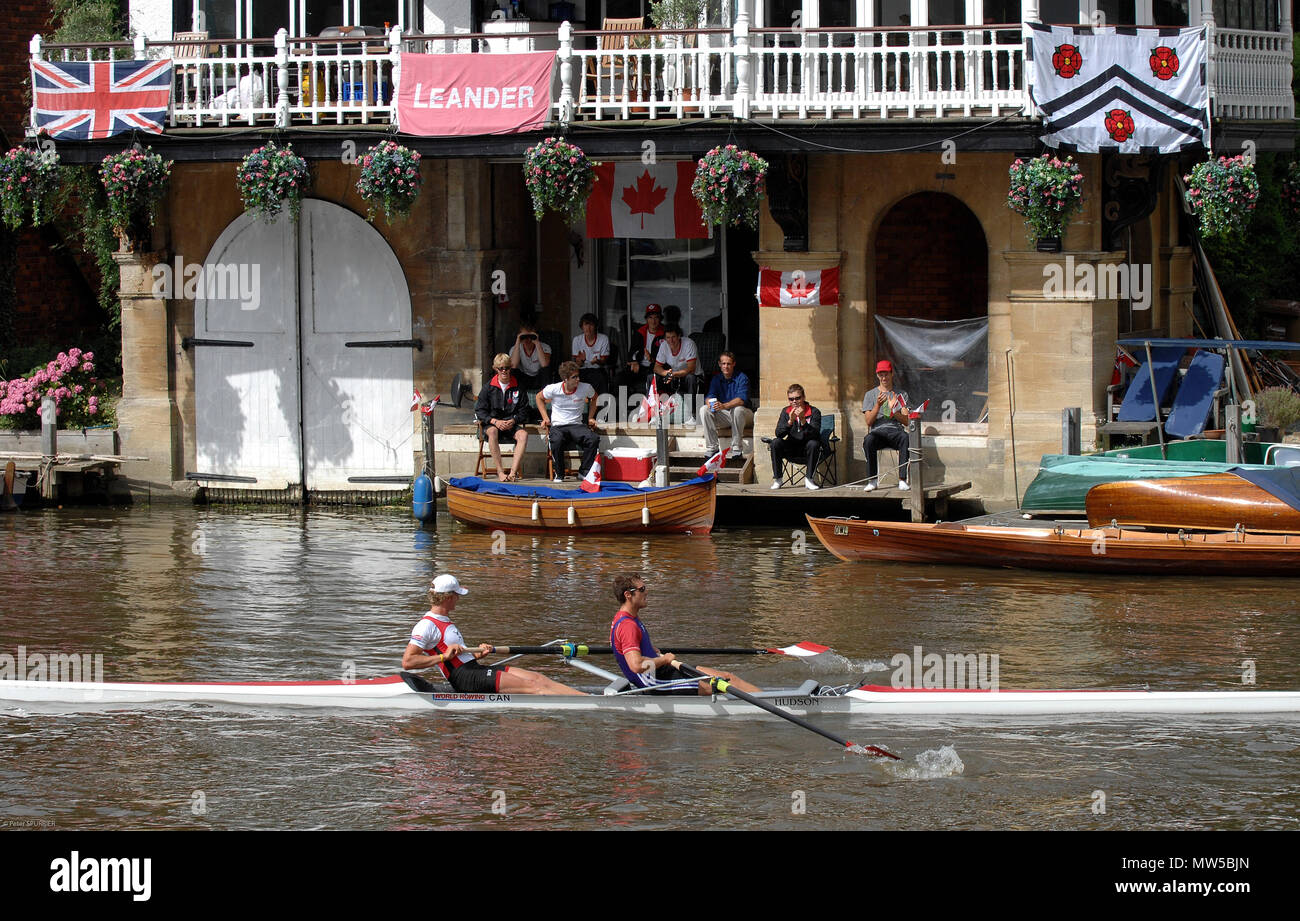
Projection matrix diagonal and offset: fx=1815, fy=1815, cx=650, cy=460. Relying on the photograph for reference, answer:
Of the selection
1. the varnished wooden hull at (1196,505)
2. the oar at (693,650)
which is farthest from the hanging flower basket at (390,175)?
the varnished wooden hull at (1196,505)

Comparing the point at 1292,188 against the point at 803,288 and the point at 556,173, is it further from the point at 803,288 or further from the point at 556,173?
the point at 556,173

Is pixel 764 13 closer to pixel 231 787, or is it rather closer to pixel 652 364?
pixel 652 364

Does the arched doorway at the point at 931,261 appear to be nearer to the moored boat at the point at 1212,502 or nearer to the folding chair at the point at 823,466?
the folding chair at the point at 823,466

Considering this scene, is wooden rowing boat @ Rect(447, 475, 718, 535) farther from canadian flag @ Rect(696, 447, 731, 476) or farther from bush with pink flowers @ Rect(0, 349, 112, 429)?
bush with pink flowers @ Rect(0, 349, 112, 429)

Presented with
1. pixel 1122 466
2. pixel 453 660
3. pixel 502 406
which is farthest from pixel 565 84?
pixel 453 660

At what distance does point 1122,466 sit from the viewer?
19.7 meters

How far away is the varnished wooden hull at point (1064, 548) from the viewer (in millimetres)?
18281

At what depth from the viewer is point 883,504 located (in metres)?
21.8

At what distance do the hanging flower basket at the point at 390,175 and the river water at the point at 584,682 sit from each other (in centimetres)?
406

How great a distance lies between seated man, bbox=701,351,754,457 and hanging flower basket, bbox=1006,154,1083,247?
4113 mm

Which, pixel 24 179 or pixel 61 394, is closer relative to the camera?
pixel 24 179

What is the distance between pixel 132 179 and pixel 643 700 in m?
12.1

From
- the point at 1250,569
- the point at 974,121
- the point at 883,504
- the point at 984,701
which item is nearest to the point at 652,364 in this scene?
the point at 883,504
